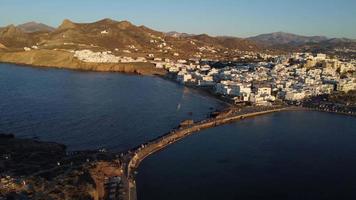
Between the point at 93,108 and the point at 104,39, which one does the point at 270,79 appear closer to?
the point at 93,108

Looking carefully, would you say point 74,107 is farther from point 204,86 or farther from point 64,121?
point 204,86

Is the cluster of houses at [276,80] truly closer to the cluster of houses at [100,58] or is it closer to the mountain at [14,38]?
the cluster of houses at [100,58]

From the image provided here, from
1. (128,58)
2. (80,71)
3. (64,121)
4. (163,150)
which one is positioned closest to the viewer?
(163,150)

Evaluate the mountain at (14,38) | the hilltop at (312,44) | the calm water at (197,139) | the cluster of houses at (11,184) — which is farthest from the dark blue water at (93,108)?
the hilltop at (312,44)

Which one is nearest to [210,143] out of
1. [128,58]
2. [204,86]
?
[204,86]

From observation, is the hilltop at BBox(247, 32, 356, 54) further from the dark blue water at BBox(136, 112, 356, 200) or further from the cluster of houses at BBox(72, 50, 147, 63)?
the dark blue water at BBox(136, 112, 356, 200)
